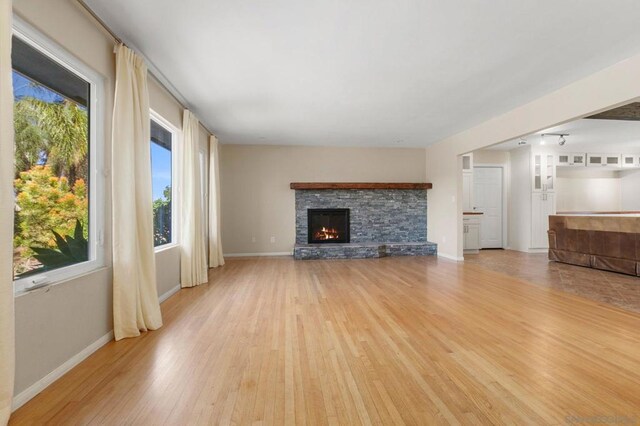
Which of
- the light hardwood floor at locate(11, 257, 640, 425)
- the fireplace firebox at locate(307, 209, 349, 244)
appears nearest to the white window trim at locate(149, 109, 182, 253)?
the light hardwood floor at locate(11, 257, 640, 425)

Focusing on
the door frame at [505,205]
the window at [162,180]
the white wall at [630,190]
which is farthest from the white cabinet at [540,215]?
the window at [162,180]

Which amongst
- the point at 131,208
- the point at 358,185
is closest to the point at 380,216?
the point at 358,185

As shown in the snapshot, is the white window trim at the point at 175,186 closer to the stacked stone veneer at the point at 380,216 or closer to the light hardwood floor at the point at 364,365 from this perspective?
the light hardwood floor at the point at 364,365

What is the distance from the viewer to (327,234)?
7016 millimetres

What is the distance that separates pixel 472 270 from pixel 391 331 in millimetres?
3223

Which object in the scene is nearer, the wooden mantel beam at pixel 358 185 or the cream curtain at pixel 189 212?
the cream curtain at pixel 189 212

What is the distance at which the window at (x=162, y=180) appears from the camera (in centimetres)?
363

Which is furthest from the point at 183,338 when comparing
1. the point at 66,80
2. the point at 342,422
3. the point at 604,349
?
the point at 604,349

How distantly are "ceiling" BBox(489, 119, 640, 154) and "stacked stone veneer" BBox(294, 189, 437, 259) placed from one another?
265 centimetres

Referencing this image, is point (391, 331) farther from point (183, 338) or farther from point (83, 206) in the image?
point (83, 206)

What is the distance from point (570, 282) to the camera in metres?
4.13

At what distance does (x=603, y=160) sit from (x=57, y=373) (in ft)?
34.6

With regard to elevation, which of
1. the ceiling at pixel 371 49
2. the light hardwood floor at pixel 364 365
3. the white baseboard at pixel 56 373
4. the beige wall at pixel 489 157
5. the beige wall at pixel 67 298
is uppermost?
the ceiling at pixel 371 49

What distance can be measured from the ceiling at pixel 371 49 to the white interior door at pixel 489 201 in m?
3.66
